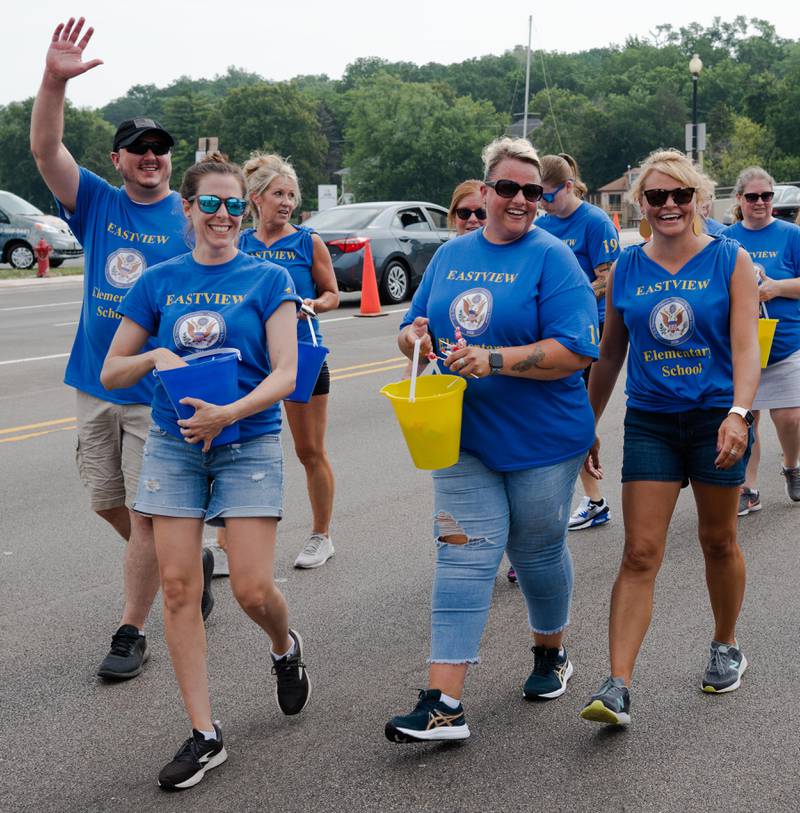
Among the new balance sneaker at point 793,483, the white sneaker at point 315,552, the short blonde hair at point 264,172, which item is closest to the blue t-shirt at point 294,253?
the short blonde hair at point 264,172

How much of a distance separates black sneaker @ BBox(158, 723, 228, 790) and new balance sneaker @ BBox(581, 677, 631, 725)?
48.0 inches

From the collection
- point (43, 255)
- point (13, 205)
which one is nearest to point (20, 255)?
point (13, 205)

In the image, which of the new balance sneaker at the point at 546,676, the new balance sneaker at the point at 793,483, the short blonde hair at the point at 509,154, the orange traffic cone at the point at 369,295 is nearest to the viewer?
the short blonde hair at the point at 509,154

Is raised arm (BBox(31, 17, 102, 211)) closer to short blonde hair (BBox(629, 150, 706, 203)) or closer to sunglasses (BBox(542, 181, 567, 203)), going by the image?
short blonde hair (BBox(629, 150, 706, 203))

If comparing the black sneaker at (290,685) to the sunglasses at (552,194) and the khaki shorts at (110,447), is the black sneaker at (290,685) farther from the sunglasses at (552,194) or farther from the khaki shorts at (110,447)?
the sunglasses at (552,194)

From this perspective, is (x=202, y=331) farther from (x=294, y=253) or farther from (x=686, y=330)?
(x=294, y=253)

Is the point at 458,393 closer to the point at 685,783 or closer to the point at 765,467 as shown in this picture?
the point at 685,783

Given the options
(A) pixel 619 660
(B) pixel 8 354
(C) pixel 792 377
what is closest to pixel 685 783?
(A) pixel 619 660

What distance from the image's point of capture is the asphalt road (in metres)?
3.59

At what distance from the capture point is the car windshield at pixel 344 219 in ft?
63.8

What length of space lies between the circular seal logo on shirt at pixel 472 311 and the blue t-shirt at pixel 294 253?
2098 millimetres

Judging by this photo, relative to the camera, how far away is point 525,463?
3930mm

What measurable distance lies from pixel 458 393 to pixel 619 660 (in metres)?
1.15

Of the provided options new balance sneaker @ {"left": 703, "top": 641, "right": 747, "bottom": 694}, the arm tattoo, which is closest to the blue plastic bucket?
the arm tattoo
